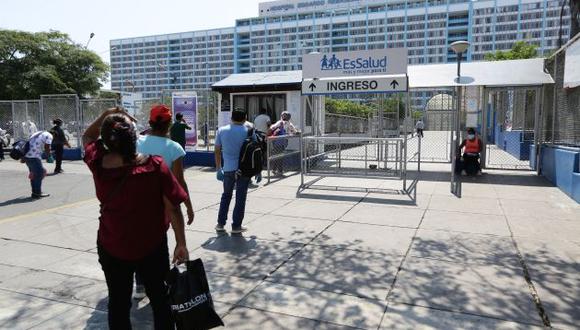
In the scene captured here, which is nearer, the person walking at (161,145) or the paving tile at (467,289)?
the paving tile at (467,289)

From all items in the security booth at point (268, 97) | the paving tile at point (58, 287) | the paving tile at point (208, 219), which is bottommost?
the paving tile at point (58, 287)

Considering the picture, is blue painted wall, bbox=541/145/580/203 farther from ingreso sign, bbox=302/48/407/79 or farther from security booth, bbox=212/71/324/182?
security booth, bbox=212/71/324/182

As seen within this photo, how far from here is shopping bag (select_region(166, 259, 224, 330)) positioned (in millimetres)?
2693

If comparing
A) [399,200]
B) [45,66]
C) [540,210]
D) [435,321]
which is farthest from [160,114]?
[45,66]

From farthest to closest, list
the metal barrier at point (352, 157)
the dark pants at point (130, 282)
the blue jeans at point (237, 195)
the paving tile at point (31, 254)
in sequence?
the metal barrier at point (352, 157) < the blue jeans at point (237, 195) < the paving tile at point (31, 254) < the dark pants at point (130, 282)

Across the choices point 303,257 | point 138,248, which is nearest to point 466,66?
point 303,257

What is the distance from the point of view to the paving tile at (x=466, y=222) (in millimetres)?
6070

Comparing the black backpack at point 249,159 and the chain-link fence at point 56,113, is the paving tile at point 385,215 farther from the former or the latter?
the chain-link fence at point 56,113

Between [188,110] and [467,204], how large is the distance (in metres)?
9.60

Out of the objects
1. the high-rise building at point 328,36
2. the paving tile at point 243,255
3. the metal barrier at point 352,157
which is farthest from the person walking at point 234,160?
the high-rise building at point 328,36

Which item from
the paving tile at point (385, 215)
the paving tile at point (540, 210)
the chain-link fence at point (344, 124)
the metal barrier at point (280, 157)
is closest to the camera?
the paving tile at point (385, 215)

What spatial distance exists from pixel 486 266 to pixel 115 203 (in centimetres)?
381

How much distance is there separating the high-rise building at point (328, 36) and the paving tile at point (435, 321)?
121277mm

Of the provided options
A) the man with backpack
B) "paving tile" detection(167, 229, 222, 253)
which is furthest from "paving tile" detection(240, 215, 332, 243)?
"paving tile" detection(167, 229, 222, 253)
